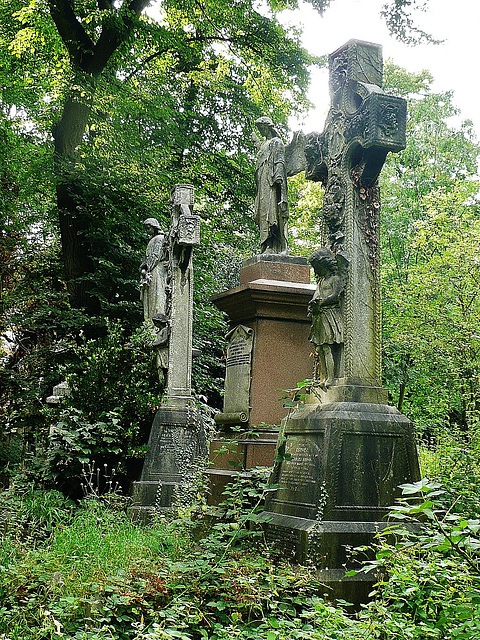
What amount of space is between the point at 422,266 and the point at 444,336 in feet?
7.49

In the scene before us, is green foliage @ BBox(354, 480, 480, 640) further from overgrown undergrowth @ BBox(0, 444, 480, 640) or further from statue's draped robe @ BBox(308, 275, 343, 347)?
statue's draped robe @ BBox(308, 275, 343, 347)

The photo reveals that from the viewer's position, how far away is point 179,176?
16.3 meters

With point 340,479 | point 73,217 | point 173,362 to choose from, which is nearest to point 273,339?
point 340,479

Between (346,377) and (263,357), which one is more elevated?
(263,357)

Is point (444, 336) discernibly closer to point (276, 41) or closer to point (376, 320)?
point (276, 41)

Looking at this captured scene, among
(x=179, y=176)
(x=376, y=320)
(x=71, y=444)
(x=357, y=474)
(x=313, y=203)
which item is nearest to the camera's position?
(x=357, y=474)

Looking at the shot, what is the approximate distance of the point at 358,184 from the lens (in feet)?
20.6

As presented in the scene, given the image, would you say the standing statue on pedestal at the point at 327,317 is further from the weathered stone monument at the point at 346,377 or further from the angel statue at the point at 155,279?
the angel statue at the point at 155,279

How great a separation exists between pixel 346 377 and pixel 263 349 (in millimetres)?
1553

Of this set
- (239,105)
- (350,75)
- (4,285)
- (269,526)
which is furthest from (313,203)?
(269,526)

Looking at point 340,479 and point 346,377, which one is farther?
point 346,377

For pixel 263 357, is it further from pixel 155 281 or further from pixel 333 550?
pixel 155 281

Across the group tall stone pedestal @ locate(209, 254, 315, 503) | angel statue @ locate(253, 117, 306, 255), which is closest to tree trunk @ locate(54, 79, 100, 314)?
angel statue @ locate(253, 117, 306, 255)

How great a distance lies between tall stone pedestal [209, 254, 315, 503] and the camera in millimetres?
7230
